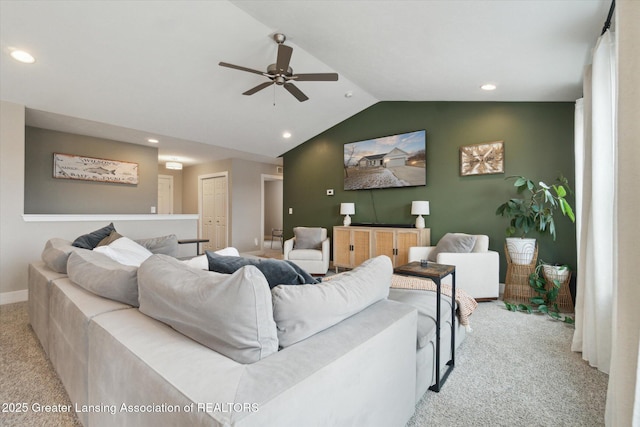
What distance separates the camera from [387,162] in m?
5.07

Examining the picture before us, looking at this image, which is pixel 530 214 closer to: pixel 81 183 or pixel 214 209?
pixel 214 209

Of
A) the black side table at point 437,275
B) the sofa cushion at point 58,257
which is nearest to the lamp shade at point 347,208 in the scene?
the black side table at point 437,275

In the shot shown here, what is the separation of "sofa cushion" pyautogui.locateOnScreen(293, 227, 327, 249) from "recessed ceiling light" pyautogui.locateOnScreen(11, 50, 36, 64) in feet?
12.9

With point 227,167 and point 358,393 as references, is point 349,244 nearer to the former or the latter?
point 227,167

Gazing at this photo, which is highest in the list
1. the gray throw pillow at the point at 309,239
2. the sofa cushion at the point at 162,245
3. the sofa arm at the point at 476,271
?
the sofa cushion at the point at 162,245

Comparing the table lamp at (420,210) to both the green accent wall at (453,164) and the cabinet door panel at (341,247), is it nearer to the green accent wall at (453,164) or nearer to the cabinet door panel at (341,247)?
the green accent wall at (453,164)

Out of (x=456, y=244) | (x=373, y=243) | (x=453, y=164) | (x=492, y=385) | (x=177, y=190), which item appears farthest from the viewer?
(x=177, y=190)

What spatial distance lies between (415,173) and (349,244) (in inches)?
63.8

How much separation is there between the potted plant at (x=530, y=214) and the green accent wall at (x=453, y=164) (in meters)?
0.21

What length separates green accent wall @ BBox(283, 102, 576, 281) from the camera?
368cm

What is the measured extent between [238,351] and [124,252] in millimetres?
1714

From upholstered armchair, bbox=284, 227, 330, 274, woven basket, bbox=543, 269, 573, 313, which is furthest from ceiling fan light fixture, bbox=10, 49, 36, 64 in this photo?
woven basket, bbox=543, 269, 573, 313

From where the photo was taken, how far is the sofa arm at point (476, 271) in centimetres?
351

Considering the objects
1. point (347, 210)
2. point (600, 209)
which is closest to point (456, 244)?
point (600, 209)
